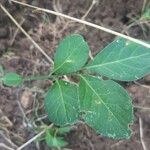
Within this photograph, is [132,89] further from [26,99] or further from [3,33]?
[3,33]

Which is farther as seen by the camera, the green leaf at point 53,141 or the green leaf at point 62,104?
the green leaf at point 53,141

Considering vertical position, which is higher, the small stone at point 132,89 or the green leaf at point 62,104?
the green leaf at point 62,104

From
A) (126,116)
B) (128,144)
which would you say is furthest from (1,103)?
(126,116)

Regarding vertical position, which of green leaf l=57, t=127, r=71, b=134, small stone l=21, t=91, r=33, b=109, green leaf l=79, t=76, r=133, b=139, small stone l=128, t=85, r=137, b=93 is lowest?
green leaf l=57, t=127, r=71, b=134

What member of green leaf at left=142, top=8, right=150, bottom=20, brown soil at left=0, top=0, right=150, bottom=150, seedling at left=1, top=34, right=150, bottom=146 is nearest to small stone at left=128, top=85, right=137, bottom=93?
brown soil at left=0, top=0, right=150, bottom=150

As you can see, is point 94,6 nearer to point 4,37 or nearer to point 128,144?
point 4,37

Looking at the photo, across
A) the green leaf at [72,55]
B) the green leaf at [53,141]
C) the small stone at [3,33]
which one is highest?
the green leaf at [72,55]

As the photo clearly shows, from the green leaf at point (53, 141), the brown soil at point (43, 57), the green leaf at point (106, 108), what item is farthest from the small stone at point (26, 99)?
the green leaf at point (106, 108)

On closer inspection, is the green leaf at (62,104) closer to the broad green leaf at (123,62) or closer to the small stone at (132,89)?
the broad green leaf at (123,62)

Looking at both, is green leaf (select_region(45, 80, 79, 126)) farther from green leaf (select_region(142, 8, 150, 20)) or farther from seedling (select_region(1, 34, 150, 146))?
green leaf (select_region(142, 8, 150, 20))
